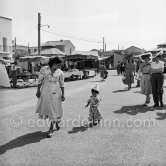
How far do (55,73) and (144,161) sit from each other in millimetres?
2552

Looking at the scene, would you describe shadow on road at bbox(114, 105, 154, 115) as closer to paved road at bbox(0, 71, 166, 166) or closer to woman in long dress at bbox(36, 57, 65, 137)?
paved road at bbox(0, 71, 166, 166)

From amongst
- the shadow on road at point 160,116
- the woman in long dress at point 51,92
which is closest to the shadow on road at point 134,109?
the shadow on road at point 160,116

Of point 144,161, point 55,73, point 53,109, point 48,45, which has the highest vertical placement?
point 48,45

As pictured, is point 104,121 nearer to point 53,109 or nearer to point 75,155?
point 53,109

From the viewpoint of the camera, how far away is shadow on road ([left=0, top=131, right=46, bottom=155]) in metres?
5.51

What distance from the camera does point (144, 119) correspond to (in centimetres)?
807

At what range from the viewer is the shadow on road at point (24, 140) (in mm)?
5513

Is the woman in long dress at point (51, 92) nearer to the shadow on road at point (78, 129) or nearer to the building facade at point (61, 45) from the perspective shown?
the shadow on road at point (78, 129)

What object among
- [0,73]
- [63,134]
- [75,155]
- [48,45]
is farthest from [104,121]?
[48,45]

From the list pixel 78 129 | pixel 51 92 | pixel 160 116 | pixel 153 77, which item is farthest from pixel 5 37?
pixel 51 92

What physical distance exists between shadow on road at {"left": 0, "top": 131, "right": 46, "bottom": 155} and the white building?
41.7 meters

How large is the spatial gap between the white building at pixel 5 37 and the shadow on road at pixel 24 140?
4174 centimetres

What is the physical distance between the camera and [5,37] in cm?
4847

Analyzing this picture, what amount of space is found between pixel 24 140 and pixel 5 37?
44.5 m
